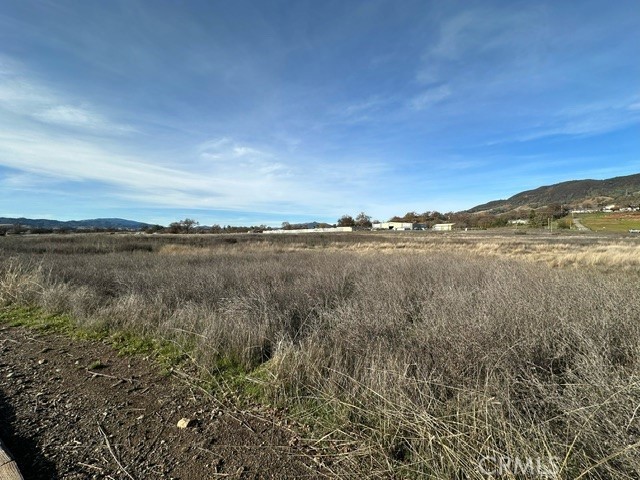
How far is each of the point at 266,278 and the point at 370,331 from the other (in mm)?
7088

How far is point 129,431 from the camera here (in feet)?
9.99

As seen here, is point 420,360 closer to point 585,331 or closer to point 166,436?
point 585,331

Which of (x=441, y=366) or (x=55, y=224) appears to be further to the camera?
(x=55, y=224)

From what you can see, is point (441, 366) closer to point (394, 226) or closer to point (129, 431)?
point (129, 431)

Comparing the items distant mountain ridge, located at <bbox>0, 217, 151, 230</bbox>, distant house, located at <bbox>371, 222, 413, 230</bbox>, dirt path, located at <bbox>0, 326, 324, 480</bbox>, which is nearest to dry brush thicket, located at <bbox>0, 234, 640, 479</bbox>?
dirt path, located at <bbox>0, 326, 324, 480</bbox>

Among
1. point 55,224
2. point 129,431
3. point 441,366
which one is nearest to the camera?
point 129,431

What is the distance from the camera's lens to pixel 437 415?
9.46 feet

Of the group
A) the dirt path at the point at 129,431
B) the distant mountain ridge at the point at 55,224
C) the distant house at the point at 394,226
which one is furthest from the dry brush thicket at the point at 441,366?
the distant house at the point at 394,226

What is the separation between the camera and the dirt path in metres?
2.57

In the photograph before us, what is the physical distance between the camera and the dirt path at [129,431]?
101 inches

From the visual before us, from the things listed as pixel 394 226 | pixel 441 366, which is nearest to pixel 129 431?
pixel 441 366

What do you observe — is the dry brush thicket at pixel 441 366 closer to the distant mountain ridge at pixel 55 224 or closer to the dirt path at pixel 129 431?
the dirt path at pixel 129 431

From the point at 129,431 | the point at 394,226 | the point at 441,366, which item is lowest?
the point at 129,431

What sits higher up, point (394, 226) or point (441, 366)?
point (394, 226)
